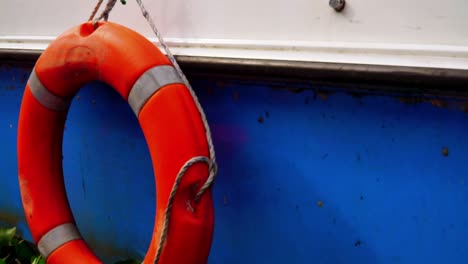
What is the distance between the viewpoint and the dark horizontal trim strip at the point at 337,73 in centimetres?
79

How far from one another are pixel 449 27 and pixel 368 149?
0.89 ft

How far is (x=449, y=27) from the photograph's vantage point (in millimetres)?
802

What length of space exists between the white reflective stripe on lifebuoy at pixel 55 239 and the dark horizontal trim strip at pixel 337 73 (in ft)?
1.85

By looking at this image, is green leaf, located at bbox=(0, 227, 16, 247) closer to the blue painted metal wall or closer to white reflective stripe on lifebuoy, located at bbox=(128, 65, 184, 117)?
the blue painted metal wall

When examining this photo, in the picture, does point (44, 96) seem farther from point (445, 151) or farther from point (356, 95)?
point (445, 151)

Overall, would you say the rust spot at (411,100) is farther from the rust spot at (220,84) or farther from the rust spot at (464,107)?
the rust spot at (220,84)

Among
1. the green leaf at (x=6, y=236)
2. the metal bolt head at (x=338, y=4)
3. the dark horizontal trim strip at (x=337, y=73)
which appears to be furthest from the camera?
the green leaf at (x=6, y=236)

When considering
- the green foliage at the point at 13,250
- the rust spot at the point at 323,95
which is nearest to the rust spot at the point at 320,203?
the rust spot at the point at 323,95

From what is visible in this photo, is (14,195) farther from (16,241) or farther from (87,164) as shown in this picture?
(87,164)

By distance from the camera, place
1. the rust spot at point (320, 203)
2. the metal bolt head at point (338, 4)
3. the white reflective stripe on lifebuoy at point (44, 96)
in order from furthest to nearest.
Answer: the white reflective stripe on lifebuoy at point (44, 96) → the rust spot at point (320, 203) → the metal bolt head at point (338, 4)

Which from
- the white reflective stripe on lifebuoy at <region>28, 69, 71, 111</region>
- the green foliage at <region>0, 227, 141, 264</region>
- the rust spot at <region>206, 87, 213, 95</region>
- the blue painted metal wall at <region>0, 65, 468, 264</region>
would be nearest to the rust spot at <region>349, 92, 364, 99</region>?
the blue painted metal wall at <region>0, 65, 468, 264</region>

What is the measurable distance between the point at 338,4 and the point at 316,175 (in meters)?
0.36

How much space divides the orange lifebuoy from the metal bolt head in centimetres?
35

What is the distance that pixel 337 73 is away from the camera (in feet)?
2.91
